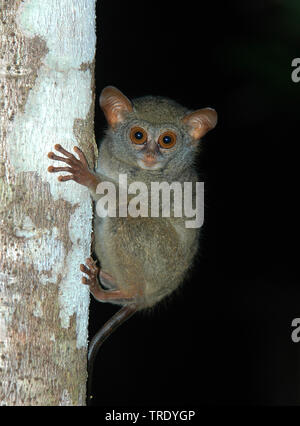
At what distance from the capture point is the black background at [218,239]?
653 centimetres

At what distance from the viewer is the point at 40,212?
7.63 ft

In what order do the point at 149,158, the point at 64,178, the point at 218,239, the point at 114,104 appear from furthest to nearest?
the point at 218,239 → the point at 114,104 → the point at 149,158 → the point at 64,178

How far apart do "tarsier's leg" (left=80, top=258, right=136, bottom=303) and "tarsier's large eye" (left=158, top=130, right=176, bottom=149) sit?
1.00m

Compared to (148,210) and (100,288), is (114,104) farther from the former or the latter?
(100,288)

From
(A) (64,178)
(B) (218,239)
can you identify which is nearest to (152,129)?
(A) (64,178)

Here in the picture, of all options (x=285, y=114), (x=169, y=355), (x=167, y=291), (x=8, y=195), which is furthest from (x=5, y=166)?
(x=169, y=355)

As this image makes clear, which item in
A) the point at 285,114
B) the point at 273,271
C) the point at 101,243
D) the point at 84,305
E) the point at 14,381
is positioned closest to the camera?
the point at 14,381

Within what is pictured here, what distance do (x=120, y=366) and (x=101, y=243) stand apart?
3.72 meters

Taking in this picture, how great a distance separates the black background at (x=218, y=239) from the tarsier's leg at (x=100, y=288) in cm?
249

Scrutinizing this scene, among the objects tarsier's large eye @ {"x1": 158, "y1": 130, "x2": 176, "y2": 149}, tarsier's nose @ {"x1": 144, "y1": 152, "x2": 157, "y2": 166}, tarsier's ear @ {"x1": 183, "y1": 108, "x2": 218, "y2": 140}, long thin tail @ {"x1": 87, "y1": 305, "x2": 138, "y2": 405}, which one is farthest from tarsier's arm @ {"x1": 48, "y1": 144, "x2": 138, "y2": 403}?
tarsier's ear @ {"x1": 183, "y1": 108, "x2": 218, "y2": 140}

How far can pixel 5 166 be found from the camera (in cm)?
229

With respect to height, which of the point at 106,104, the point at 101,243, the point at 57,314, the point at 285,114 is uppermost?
the point at 285,114

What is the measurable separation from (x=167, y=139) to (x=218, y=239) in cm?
378

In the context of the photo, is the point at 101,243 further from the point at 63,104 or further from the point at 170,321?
the point at 170,321
